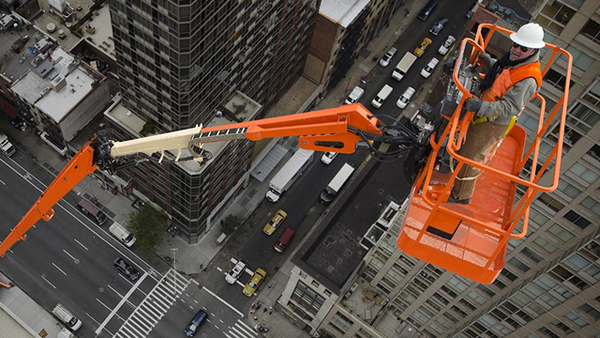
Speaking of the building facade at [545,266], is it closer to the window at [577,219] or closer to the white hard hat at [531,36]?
the window at [577,219]

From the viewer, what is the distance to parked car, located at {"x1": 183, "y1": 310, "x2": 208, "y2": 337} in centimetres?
10406

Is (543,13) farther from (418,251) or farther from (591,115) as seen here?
(418,251)

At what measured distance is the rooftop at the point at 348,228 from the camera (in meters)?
85.8

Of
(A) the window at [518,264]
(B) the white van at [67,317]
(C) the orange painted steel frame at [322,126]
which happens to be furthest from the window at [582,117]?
(B) the white van at [67,317]

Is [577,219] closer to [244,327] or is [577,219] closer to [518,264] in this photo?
[518,264]

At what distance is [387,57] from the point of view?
13438cm

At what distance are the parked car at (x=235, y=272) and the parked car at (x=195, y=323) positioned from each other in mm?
6854

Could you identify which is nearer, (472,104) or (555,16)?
(472,104)

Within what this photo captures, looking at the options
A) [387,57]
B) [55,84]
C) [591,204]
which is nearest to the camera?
[591,204]

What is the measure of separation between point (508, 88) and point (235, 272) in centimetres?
7715

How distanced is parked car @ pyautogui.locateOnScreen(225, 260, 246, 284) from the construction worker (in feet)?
239

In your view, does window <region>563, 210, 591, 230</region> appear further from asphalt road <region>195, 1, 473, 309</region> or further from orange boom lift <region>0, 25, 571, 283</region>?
asphalt road <region>195, 1, 473, 309</region>

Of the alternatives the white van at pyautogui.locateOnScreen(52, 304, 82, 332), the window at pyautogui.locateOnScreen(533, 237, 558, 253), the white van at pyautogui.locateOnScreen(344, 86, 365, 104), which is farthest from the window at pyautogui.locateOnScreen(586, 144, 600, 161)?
the white van at pyautogui.locateOnScreen(344, 86, 365, 104)

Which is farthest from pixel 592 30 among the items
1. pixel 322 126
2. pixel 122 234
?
pixel 122 234
